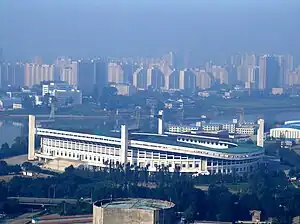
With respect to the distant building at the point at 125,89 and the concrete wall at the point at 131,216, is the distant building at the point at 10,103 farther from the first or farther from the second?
the concrete wall at the point at 131,216

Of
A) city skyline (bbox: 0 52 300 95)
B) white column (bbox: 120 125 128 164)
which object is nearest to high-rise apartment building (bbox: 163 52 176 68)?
city skyline (bbox: 0 52 300 95)

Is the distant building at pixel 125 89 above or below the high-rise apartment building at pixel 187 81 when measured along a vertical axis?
below

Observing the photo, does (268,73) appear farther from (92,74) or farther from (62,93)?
(62,93)

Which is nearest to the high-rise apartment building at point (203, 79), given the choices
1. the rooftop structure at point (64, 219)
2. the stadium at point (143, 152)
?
the stadium at point (143, 152)

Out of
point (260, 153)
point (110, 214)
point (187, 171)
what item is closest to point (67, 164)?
point (187, 171)

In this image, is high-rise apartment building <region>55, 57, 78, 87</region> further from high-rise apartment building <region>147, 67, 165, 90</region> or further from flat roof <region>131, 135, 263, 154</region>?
flat roof <region>131, 135, 263, 154</region>

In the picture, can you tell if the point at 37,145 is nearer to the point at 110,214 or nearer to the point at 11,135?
the point at 11,135

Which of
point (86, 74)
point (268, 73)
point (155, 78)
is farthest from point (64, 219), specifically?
point (268, 73)
